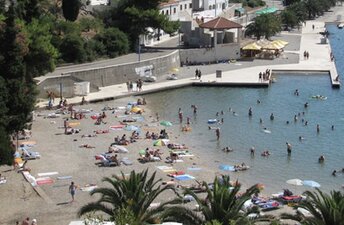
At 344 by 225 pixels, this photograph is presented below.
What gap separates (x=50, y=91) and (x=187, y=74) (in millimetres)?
15679

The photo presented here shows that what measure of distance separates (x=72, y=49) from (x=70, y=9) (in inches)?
295

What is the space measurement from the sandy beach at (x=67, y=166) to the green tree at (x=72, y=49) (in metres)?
9.28

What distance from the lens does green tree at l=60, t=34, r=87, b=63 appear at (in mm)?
57219

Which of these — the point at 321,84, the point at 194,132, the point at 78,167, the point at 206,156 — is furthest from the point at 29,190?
the point at 321,84

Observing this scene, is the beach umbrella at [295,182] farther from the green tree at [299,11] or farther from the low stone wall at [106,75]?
the green tree at [299,11]

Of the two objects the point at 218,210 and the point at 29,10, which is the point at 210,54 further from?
the point at 218,210

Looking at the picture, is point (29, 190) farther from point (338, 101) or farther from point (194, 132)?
point (338, 101)

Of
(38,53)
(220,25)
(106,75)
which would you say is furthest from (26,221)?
(220,25)

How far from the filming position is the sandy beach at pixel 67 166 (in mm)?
27078

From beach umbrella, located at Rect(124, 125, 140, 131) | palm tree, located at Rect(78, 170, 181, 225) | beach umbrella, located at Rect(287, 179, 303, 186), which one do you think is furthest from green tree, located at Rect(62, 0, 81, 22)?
palm tree, located at Rect(78, 170, 181, 225)

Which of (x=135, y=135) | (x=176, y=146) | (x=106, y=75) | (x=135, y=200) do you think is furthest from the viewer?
(x=106, y=75)

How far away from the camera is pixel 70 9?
208ft

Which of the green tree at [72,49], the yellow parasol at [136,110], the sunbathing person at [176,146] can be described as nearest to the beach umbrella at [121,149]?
the sunbathing person at [176,146]

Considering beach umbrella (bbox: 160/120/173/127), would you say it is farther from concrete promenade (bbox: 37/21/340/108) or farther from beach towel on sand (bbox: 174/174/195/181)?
beach towel on sand (bbox: 174/174/195/181)
